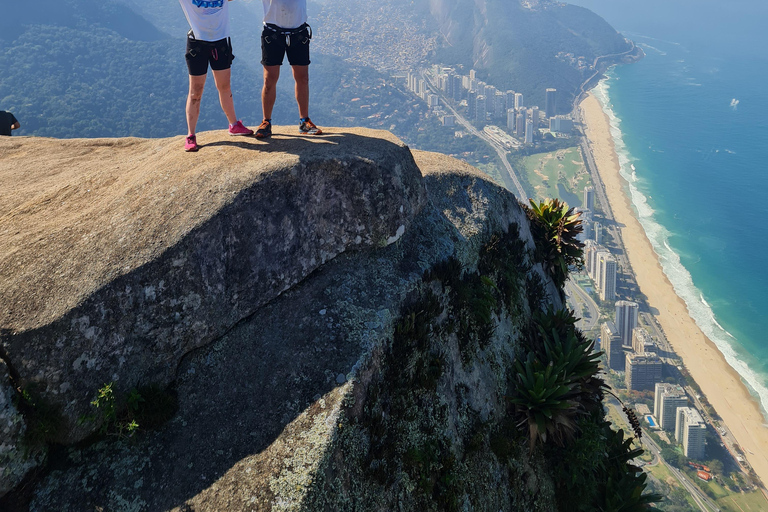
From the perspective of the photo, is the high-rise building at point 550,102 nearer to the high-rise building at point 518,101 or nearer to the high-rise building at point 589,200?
the high-rise building at point 518,101

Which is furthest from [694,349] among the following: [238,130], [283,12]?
[283,12]

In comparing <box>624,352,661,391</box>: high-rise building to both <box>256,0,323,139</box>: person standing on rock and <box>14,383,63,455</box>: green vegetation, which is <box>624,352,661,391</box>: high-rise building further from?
<box>14,383,63,455</box>: green vegetation

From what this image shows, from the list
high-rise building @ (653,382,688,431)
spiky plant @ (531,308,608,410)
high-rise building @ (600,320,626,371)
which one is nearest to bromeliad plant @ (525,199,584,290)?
spiky plant @ (531,308,608,410)

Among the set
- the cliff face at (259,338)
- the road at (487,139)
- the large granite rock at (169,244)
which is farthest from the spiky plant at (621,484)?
the road at (487,139)

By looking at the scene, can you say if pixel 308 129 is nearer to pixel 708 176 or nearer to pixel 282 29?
pixel 282 29

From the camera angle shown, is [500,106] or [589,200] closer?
[589,200]

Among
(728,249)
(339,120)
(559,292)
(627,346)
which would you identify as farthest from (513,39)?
(559,292)

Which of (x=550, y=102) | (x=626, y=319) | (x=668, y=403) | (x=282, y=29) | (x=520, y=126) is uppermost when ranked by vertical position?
(x=282, y=29)
